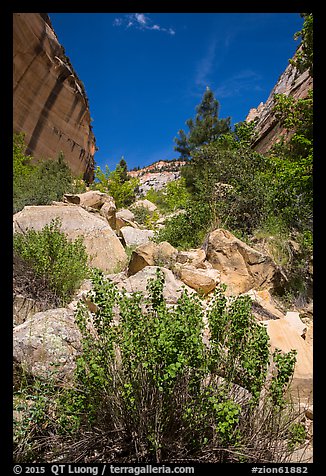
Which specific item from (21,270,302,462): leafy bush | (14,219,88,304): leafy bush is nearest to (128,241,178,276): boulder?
(14,219,88,304): leafy bush

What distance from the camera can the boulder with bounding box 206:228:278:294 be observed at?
5320mm

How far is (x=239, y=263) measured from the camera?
539 centimetres

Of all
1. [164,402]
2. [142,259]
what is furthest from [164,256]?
[164,402]

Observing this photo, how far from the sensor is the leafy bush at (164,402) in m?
1.83

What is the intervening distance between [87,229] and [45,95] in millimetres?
16049

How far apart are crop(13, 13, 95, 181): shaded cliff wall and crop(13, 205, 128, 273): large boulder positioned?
1277cm

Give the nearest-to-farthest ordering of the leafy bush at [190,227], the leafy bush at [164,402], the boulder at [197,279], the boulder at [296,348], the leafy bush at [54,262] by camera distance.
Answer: the leafy bush at [164,402]
the boulder at [296,348]
the leafy bush at [54,262]
the boulder at [197,279]
the leafy bush at [190,227]

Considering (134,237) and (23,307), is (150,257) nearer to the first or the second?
(23,307)

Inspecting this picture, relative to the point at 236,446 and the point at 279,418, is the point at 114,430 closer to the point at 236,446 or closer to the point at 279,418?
the point at 236,446

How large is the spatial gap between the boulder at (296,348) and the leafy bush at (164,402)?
1098mm

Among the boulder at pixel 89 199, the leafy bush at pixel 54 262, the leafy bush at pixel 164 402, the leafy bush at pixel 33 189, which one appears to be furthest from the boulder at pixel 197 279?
the leafy bush at pixel 33 189

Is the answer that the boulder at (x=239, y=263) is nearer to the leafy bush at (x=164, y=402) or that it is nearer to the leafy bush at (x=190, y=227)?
the leafy bush at (x=190, y=227)
